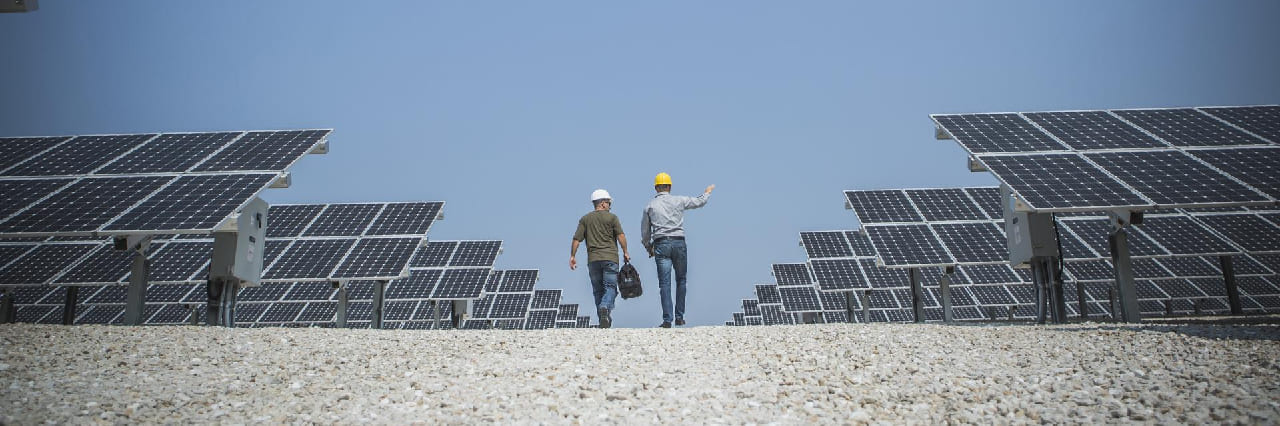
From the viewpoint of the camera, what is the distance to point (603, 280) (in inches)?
407

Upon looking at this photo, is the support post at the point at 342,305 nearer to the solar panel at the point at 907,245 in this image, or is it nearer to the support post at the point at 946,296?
the solar panel at the point at 907,245

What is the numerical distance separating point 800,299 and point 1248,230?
48.2ft

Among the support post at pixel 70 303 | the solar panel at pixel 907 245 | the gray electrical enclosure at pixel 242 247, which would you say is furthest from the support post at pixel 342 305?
the solar panel at pixel 907 245

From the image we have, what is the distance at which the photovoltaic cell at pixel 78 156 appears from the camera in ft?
41.7

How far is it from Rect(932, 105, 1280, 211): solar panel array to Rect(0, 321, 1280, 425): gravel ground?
2553 mm

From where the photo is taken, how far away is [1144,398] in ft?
15.9

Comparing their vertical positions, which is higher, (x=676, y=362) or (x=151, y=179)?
(x=151, y=179)

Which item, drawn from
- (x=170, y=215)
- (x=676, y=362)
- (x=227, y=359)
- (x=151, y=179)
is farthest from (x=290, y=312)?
(x=676, y=362)

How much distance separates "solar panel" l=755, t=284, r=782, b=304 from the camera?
40.0 meters

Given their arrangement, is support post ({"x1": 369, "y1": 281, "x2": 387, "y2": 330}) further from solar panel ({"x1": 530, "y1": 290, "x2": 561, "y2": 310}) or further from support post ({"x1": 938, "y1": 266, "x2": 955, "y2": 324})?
solar panel ({"x1": 530, "y1": 290, "x2": 561, "y2": 310})

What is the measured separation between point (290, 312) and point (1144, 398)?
2413 centimetres

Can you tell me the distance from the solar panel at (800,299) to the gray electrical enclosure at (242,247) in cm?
1988

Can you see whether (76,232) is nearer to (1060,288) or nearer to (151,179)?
(151,179)

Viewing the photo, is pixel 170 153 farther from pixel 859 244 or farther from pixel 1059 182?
pixel 859 244
